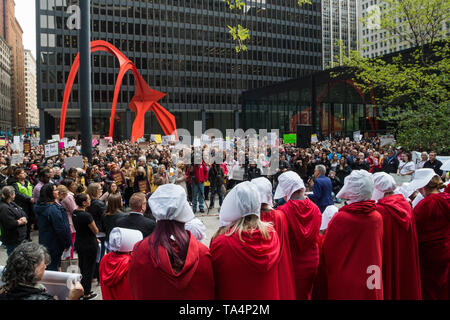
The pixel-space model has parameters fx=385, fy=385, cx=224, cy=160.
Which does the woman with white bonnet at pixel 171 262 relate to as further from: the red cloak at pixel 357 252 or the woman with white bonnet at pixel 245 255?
the red cloak at pixel 357 252

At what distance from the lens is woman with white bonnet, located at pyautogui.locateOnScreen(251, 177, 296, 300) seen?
10.0ft

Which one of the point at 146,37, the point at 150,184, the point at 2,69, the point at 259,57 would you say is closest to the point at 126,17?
the point at 146,37

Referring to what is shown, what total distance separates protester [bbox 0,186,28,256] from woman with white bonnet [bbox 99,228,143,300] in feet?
11.8

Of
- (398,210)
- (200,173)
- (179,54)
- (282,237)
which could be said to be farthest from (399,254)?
(179,54)

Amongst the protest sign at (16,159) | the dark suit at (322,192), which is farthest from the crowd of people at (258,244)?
the protest sign at (16,159)

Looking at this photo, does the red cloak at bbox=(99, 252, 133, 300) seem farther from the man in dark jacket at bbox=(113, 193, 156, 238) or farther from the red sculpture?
the red sculpture

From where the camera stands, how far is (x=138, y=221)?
4656 millimetres

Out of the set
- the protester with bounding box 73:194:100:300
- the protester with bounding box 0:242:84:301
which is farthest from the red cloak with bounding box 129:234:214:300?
the protester with bounding box 73:194:100:300

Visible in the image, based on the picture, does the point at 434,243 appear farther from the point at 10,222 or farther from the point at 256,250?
the point at 10,222

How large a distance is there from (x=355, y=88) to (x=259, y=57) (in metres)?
46.2

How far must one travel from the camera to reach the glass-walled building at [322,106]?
36438mm

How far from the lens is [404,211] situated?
12.5 ft

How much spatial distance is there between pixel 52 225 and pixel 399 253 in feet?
15.9

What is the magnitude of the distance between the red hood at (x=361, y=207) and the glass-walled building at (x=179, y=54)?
6475 cm
